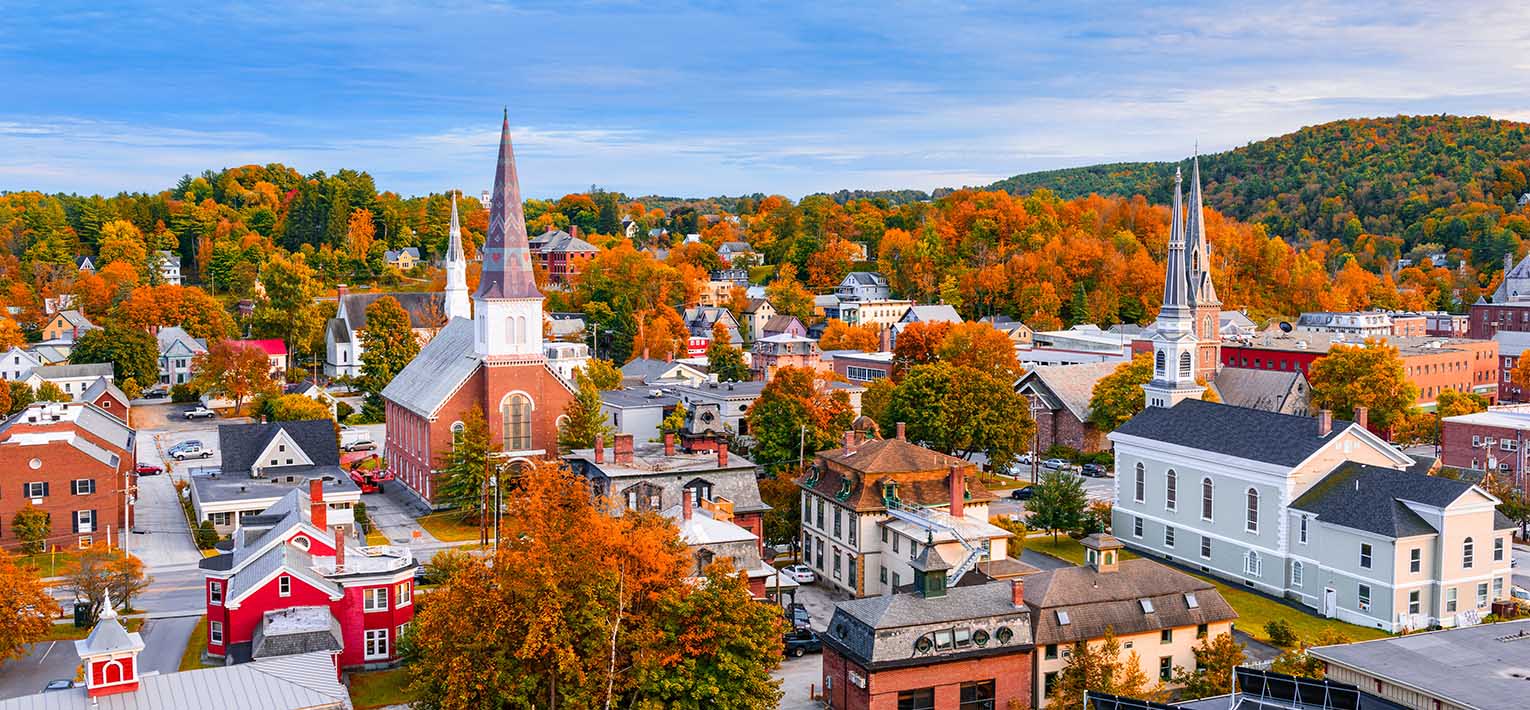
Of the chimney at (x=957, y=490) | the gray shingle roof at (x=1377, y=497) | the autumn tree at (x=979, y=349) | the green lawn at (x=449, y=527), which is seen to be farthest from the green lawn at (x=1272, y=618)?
the autumn tree at (x=979, y=349)

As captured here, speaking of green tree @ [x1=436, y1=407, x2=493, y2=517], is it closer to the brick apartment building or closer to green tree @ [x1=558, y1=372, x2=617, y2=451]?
green tree @ [x1=558, y1=372, x2=617, y2=451]

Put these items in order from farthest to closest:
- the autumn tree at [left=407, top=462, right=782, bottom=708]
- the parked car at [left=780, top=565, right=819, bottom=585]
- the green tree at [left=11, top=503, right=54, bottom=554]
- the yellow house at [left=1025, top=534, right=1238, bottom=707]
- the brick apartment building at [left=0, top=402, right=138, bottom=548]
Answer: the brick apartment building at [left=0, top=402, right=138, bottom=548] < the green tree at [left=11, top=503, right=54, bottom=554] < the parked car at [left=780, top=565, right=819, bottom=585] < the yellow house at [left=1025, top=534, right=1238, bottom=707] < the autumn tree at [left=407, top=462, right=782, bottom=708]

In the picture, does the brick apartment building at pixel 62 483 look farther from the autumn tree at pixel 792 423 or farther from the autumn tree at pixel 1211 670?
the autumn tree at pixel 1211 670

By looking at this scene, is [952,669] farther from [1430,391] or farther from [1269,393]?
[1430,391]

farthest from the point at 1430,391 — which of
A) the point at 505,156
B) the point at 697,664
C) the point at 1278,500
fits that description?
the point at 697,664

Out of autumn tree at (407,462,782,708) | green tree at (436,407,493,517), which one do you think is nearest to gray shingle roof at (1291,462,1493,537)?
autumn tree at (407,462,782,708)

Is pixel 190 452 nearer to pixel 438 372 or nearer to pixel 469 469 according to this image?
pixel 438 372
